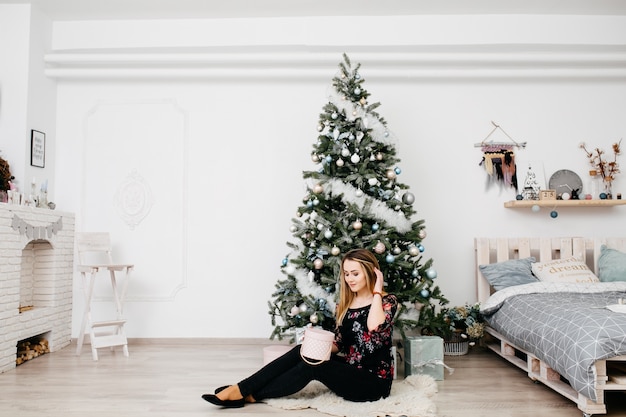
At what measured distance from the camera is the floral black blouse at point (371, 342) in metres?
2.81

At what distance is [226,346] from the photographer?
177 inches

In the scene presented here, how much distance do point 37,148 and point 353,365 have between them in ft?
11.6

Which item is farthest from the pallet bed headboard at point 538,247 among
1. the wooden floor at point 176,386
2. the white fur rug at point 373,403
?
the white fur rug at point 373,403

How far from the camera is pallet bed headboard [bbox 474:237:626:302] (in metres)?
4.43

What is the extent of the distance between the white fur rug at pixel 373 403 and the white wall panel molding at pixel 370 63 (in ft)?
9.37

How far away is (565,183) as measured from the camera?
465 cm

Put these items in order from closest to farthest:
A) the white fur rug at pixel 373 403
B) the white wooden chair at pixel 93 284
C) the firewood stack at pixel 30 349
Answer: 1. the white fur rug at pixel 373 403
2. the firewood stack at pixel 30 349
3. the white wooden chair at pixel 93 284

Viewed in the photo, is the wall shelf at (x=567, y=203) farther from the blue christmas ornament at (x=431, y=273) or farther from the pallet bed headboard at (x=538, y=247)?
the blue christmas ornament at (x=431, y=273)

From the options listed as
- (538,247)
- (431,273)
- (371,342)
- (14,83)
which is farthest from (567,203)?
(14,83)

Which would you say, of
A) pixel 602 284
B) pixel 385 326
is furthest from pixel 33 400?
pixel 602 284

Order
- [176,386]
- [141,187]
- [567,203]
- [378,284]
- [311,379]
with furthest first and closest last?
[141,187], [567,203], [176,386], [378,284], [311,379]

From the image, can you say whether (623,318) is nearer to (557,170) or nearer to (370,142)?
(370,142)

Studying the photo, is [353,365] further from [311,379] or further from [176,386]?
[176,386]

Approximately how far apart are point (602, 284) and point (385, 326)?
2.06 metres
